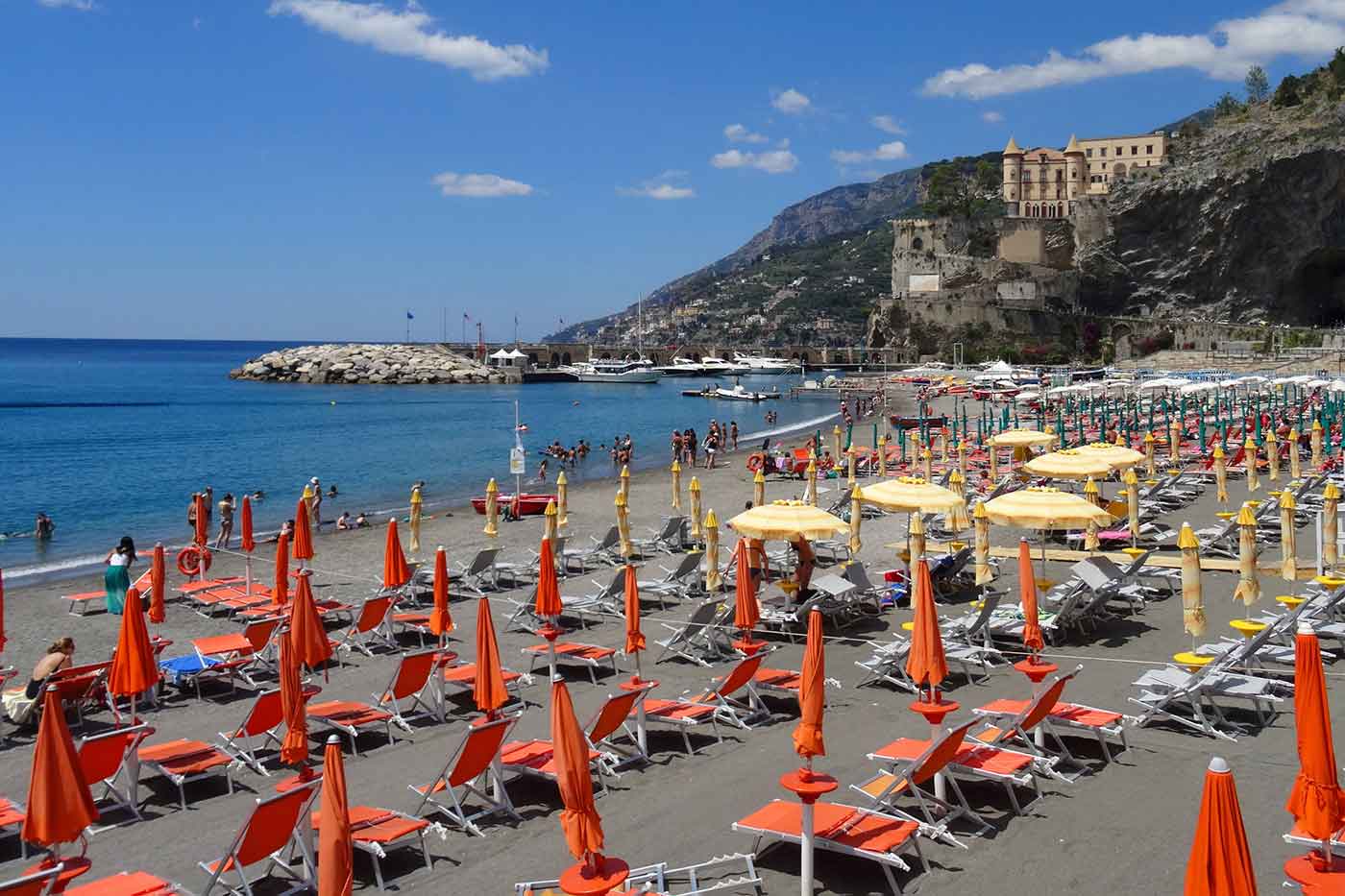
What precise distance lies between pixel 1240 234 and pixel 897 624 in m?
80.8

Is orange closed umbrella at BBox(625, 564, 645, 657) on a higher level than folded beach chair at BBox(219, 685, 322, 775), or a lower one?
higher

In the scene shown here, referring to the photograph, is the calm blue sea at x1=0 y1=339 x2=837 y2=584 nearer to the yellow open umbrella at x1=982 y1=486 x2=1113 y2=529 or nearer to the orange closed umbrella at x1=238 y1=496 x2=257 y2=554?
the orange closed umbrella at x1=238 y1=496 x2=257 y2=554

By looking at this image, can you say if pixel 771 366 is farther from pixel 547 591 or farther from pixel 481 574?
pixel 547 591

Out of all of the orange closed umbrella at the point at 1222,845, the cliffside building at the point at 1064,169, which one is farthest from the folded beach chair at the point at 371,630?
the cliffside building at the point at 1064,169

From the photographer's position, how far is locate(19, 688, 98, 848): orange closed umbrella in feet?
18.6

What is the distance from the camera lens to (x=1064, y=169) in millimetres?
109250

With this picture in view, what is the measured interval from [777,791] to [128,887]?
14.2ft

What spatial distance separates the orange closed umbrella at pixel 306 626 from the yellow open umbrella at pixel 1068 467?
37.5 feet

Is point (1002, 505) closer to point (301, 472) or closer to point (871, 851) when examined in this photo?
point (871, 851)

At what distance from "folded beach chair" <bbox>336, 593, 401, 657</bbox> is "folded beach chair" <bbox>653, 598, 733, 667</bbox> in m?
3.17

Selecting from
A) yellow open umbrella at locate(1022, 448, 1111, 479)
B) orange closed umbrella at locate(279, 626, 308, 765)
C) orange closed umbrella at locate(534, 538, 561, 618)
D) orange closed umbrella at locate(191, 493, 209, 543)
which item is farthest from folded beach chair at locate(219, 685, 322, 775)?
yellow open umbrella at locate(1022, 448, 1111, 479)

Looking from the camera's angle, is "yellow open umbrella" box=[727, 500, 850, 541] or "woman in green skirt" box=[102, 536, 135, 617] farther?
"woman in green skirt" box=[102, 536, 135, 617]

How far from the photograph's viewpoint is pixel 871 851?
6375 mm

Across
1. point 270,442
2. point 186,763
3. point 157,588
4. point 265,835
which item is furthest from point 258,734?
point 270,442
